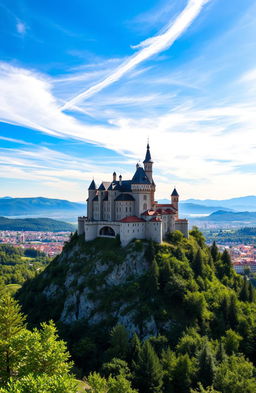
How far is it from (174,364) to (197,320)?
602 inches

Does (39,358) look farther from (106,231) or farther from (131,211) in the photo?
(106,231)

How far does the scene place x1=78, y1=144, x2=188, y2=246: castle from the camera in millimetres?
76875

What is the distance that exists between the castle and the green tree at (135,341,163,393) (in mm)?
31028

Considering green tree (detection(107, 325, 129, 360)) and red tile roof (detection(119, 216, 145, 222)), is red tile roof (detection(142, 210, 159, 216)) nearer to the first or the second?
red tile roof (detection(119, 216, 145, 222))

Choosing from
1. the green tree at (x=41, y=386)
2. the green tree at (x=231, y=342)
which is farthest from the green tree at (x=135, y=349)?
the green tree at (x=41, y=386)

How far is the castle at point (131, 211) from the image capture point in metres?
76.9

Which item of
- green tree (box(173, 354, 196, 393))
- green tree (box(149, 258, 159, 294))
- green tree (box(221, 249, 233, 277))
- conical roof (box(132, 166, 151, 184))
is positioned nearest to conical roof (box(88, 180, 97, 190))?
conical roof (box(132, 166, 151, 184))

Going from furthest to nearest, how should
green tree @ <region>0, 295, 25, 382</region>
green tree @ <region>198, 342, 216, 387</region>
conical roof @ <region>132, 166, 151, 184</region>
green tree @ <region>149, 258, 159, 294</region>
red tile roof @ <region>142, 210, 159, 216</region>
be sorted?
conical roof @ <region>132, 166, 151, 184</region> < red tile roof @ <region>142, 210, 159, 216</region> < green tree @ <region>149, 258, 159, 294</region> < green tree @ <region>198, 342, 216, 387</region> < green tree @ <region>0, 295, 25, 382</region>

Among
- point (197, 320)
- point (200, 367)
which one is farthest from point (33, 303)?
point (200, 367)

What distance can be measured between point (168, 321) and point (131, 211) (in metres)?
28.9

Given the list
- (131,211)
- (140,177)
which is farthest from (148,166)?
(131,211)

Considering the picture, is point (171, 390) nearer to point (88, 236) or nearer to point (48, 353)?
point (48, 353)

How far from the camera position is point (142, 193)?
81.8 meters

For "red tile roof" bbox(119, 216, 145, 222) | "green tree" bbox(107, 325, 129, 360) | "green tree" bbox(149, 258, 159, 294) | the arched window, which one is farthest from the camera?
the arched window
